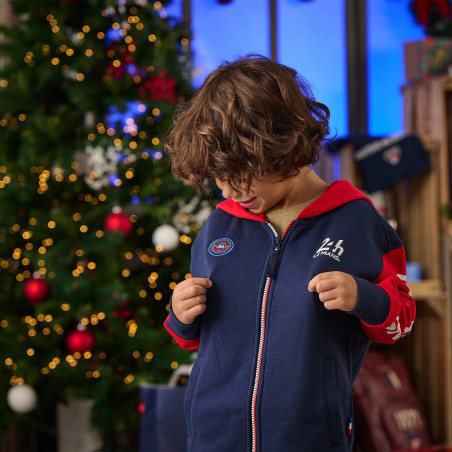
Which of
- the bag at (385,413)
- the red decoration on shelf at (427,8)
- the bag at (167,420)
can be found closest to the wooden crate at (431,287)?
the bag at (385,413)

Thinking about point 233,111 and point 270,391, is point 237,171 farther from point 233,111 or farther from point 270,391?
point 270,391

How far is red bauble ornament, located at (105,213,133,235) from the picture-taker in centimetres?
243

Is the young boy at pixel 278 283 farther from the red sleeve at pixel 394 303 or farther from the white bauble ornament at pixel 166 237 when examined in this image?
the white bauble ornament at pixel 166 237

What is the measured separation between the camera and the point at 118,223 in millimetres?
2426

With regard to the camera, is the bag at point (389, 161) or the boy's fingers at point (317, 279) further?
→ the bag at point (389, 161)

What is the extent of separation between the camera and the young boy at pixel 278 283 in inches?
39.5

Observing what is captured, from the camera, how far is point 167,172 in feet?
8.16

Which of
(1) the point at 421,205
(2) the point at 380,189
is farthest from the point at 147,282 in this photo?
(1) the point at 421,205

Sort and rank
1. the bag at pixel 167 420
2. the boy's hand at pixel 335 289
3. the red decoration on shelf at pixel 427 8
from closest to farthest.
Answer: the boy's hand at pixel 335 289 < the bag at pixel 167 420 < the red decoration on shelf at pixel 427 8

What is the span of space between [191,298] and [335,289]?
259 millimetres

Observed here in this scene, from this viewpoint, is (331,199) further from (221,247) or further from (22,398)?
(22,398)

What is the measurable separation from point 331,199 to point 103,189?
1613 mm

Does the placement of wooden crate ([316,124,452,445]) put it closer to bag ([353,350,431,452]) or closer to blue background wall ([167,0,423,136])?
bag ([353,350,431,452])

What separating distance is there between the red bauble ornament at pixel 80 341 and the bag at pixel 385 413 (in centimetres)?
120
